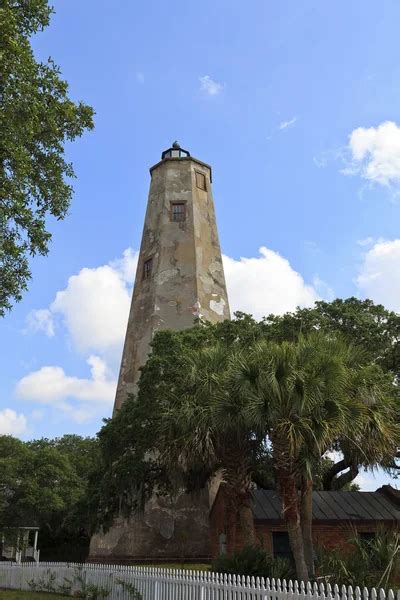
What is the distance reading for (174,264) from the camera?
99.6 feet

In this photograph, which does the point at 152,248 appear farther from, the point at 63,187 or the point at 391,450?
the point at 391,450

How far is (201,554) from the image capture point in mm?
24031

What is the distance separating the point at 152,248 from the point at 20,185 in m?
20.4

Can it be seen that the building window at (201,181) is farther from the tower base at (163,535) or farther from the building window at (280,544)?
the building window at (280,544)

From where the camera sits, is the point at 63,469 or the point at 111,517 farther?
the point at 63,469

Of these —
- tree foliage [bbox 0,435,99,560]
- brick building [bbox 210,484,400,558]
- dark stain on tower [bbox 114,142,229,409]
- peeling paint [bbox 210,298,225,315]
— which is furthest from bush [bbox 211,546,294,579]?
tree foliage [bbox 0,435,99,560]

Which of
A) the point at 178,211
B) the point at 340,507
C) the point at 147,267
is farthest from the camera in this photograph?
the point at 178,211

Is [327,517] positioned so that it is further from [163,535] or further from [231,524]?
[163,535]

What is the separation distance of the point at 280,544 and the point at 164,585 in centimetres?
907

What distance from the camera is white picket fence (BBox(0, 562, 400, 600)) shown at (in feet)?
28.6

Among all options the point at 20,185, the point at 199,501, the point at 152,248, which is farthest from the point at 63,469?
the point at 20,185

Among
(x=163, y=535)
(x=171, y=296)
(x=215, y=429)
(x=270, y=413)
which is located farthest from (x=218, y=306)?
(x=270, y=413)

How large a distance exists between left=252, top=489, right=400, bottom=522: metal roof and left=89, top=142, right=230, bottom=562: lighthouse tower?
458cm

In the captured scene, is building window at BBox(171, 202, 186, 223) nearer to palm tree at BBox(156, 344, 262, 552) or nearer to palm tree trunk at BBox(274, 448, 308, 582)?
palm tree at BBox(156, 344, 262, 552)
